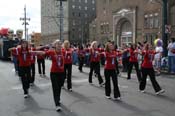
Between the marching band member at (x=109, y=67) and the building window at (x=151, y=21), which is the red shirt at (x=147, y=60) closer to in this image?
the marching band member at (x=109, y=67)

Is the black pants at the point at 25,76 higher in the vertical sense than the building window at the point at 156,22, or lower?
lower

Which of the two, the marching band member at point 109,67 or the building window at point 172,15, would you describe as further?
the building window at point 172,15

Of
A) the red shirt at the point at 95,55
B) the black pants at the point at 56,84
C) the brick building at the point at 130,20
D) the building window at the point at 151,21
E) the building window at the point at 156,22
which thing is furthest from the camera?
the building window at the point at 151,21

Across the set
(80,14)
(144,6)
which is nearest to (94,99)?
(144,6)

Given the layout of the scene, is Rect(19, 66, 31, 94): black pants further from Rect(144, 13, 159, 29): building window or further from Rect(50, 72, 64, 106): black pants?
Rect(144, 13, 159, 29): building window

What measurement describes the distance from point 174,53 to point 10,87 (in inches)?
355

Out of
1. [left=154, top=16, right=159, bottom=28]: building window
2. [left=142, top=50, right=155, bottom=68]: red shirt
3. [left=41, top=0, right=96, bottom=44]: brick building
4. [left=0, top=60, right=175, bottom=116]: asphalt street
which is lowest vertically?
[left=0, top=60, right=175, bottom=116]: asphalt street

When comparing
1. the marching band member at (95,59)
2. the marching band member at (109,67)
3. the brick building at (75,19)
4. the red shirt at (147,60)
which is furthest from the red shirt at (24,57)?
the brick building at (75,19)

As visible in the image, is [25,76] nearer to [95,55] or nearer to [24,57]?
[24,57]

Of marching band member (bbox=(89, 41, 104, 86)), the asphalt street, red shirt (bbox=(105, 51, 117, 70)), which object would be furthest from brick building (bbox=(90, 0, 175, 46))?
red shirt (bbox=(105, 51, 117, 70))

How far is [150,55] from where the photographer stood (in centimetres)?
1279

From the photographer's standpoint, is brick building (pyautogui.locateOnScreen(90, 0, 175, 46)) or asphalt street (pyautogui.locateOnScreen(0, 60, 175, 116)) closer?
asphalt street (pyautogui.locateOnScreen(0, 60, 175, 116))

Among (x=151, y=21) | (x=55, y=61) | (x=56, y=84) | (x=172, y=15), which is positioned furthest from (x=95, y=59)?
(x=151, y=21)

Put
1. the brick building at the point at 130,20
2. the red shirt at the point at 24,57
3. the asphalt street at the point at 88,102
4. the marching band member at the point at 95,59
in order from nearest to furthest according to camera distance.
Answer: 1. the asphalt street at the point at 88,102
2. the red shirt at the point at 24,57
3. the marching band member at the point at 95,59
4. the brick building at the point at 130,20
